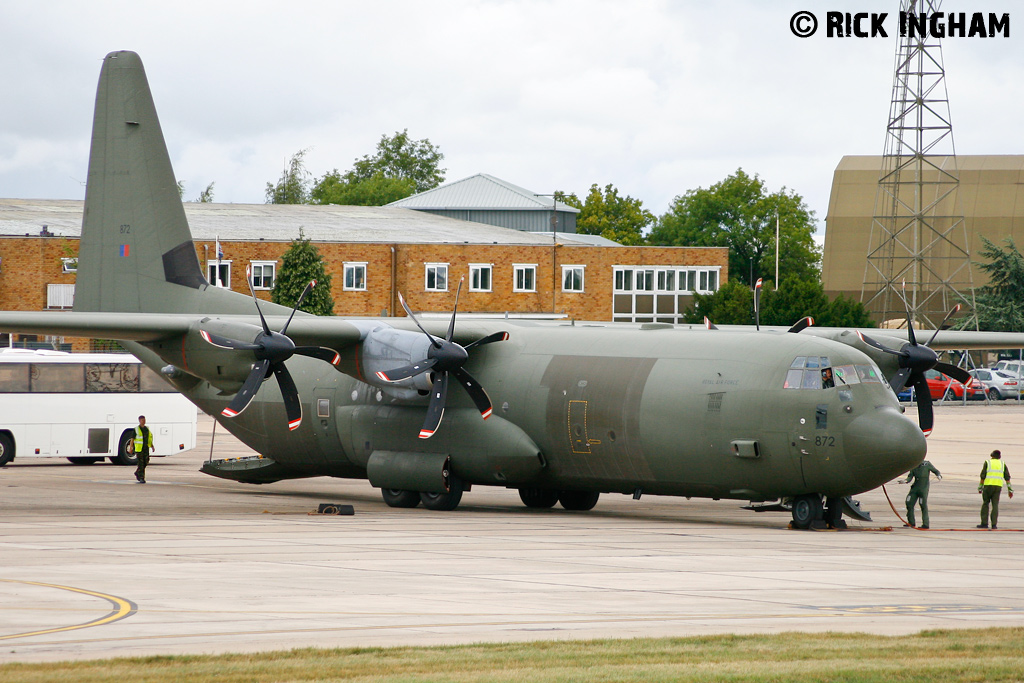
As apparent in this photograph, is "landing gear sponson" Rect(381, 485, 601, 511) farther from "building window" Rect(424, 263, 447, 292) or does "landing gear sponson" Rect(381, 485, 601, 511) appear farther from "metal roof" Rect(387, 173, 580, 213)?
"metal roof" Rect(387, 173, 580, 213)

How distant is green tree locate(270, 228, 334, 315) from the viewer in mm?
64375

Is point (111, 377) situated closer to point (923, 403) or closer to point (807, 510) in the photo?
point (807, 510)

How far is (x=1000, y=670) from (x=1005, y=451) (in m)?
36.4

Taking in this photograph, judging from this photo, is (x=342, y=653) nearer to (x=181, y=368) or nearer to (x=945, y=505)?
(x=181, y=368)

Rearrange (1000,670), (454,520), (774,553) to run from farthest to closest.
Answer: (454,520), (774,553), (1000,670)

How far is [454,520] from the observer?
24312mm

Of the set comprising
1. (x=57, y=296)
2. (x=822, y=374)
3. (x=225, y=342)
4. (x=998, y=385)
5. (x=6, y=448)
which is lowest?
(x=6, y=448)

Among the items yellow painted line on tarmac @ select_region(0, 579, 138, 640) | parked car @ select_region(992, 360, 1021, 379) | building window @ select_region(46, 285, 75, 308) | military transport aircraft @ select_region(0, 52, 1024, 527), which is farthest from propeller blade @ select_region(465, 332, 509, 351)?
parked car @ select_region(992, 360, 1021, 379)

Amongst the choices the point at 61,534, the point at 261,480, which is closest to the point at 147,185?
the point at 261,480

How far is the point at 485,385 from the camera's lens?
26.0m

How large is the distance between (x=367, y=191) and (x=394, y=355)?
319ft

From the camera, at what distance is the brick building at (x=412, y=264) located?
68000 mm

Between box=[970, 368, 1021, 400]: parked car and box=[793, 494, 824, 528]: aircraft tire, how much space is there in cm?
5564

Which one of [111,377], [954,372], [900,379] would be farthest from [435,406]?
[111,377]
